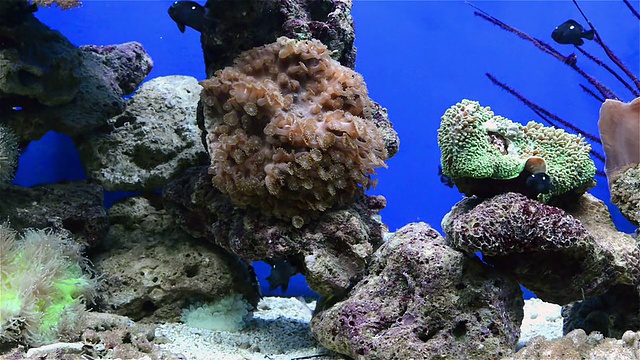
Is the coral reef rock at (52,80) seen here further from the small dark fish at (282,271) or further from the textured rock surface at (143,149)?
the small dark fish at (282,271)

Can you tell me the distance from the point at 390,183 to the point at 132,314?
9.52ft

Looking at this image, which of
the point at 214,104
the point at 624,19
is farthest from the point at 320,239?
the point at 624,19

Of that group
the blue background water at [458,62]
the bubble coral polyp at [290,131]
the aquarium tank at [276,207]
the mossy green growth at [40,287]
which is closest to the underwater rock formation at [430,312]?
the aquarium tank at [276,207]

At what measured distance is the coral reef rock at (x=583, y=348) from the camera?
2.42 meters

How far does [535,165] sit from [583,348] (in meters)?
0.97

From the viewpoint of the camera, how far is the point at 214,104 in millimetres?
3398

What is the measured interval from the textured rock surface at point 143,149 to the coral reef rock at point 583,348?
8.68ft

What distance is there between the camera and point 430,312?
9.57 ft

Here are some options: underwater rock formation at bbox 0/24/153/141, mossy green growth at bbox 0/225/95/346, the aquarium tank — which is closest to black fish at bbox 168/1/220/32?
the aquarium tank

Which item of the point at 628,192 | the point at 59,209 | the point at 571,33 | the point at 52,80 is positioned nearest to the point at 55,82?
the point at 52,80

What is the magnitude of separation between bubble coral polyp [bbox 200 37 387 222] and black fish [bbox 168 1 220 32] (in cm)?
33

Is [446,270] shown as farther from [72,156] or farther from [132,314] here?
[72,156]

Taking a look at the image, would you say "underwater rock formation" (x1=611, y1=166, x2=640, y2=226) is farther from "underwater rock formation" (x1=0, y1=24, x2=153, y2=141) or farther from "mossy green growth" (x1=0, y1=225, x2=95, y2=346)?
"underwater rock formation" (x1=0, y1=24, x2=153, y2=141)

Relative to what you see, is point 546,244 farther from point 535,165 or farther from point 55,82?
point 55,82
